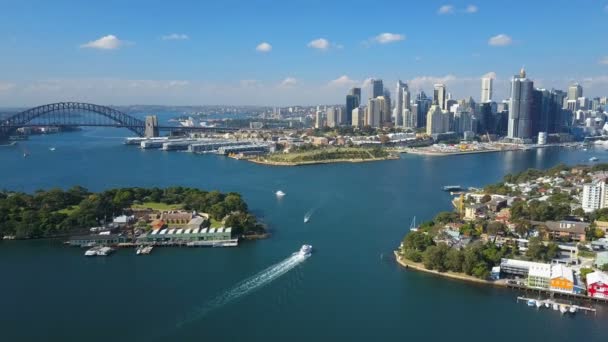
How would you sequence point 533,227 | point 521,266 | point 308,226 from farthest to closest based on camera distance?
point 308,226
point 533,227
point 521,266

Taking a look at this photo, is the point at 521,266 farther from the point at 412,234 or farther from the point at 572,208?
the point at 572,208

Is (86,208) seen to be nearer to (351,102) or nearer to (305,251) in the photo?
(305,251)

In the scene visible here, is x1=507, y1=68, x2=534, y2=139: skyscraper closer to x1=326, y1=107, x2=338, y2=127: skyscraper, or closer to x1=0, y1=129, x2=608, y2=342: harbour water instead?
x1=326, y1=107, x2=338, y2=127: skyscraper

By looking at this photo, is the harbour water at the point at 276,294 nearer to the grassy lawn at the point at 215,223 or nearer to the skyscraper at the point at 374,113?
the grassy lawn at the point at 215,223

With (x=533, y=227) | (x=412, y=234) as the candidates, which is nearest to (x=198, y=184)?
(x=412, y=234)

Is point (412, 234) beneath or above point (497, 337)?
above

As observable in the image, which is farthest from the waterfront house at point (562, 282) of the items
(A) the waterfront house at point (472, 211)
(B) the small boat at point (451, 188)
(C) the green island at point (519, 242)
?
(B) the small boat at point (451, 188)

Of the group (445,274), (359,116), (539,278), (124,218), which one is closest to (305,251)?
(445,274)
